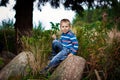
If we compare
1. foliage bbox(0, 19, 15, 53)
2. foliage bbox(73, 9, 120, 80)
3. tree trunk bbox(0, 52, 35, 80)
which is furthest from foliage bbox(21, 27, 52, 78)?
foliage bbox(0, 19, 15, 53)

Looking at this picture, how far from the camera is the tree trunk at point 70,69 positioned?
695 centimetres

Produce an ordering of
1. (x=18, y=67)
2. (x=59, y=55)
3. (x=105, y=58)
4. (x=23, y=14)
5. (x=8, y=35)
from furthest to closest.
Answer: (x=8, y=35)
(x=23, y=14)
(x=18, y=67)
(x=59, y=55)
(x=105, y=58)

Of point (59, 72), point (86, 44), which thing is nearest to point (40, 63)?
point (59, 72)

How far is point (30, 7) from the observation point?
44.3 feet

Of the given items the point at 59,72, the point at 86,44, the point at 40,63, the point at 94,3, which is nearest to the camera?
the point at 59,72

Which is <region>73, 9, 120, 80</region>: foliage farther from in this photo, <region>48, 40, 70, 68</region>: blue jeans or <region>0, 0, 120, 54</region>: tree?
<region>0, 0, 120, 54</region>: tree

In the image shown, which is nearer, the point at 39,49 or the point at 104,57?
the point at 104,57

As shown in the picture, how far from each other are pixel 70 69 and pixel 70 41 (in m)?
0.79

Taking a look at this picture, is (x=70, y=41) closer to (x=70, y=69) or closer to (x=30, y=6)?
(x=70, y=69)

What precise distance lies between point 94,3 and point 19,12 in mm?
2572

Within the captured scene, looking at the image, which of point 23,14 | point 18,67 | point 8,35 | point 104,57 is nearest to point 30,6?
point 23,14

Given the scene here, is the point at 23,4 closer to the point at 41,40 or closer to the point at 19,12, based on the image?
the point at 19,12

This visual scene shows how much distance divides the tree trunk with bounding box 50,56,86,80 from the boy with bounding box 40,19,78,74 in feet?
0.83

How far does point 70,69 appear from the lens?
276 inches
